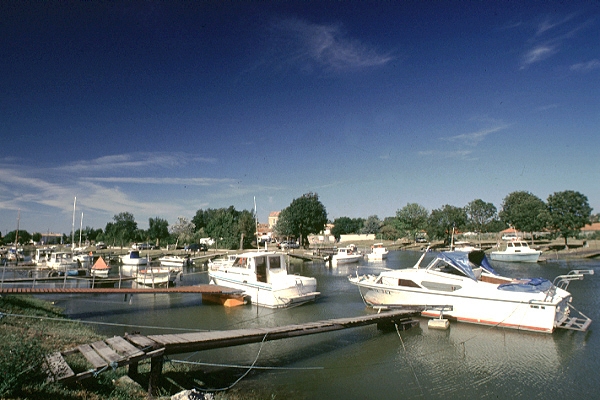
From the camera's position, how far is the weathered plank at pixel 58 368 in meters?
7.17

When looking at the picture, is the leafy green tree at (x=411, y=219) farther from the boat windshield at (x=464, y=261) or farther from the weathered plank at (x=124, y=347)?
the weathered plank at (x=124, y=347)

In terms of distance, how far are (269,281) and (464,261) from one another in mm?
10477

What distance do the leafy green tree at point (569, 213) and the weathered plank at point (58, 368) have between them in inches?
3089

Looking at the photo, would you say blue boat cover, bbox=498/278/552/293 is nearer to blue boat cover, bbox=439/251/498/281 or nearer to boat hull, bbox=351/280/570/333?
boat hull, bbox=351/280/570/333

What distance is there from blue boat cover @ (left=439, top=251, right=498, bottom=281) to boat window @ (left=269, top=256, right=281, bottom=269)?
29.9ft

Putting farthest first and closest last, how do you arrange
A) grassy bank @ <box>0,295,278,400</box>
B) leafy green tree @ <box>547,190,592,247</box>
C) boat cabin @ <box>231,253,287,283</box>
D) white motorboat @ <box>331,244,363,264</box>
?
leafy green tree @ <box>547,190,592,247</box> → white motorboat @ <box>331,244,363,264</box> → boat cabin @ <box>231,253,287,283</box> → grassy bank @ <box>0,295,278,400</box>

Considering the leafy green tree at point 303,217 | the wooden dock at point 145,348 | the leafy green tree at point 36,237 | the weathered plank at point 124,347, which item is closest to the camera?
the wooden dock at point 145,348

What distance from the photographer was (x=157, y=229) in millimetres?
95625

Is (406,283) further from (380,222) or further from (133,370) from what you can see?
(380,222)

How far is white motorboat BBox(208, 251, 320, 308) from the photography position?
68.2 ft

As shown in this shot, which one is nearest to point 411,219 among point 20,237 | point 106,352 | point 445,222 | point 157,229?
point 445,222

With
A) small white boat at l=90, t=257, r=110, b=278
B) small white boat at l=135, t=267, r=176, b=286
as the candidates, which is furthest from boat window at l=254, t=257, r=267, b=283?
small white boat at l=90, t=257, r=110, b=278

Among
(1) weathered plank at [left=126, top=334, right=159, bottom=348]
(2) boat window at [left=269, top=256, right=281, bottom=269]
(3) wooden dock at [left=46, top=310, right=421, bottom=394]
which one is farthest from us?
(2) boat window at [left=269, top=256, right=281, bottom=269]

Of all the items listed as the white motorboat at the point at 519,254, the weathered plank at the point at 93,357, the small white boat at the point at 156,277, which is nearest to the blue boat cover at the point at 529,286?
the weathered plank at the point at 93,357
